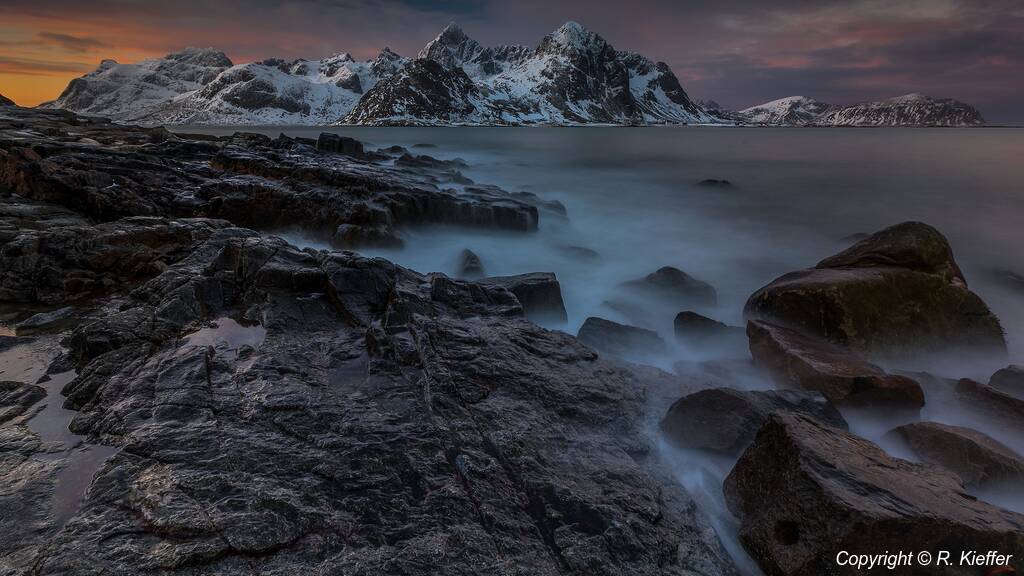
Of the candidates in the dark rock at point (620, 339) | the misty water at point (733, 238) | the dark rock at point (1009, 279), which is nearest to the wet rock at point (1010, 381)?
the misty water at point (733, 238)

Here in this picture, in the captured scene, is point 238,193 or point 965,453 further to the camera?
point 238,193

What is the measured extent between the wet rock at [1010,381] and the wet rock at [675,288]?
200 inches

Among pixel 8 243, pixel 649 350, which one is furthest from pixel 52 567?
pixel 8 243

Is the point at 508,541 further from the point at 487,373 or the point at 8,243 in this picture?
the point at 8,243

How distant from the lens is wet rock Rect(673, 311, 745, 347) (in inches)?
352

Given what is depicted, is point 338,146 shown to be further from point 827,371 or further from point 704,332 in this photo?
point 827,371

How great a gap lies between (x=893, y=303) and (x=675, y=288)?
4.57m

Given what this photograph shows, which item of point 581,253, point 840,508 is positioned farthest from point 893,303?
point 581,253

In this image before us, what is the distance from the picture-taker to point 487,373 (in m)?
5.71

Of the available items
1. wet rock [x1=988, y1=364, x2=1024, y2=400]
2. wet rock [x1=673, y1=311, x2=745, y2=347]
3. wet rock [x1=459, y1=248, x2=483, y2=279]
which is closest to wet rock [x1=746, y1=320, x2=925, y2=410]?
wet rock [x1=673, y1=311, x2=745, y2=347]

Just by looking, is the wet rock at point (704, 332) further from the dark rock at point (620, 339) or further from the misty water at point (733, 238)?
the dark rock at point (620, 339)

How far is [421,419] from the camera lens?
4.74 metres

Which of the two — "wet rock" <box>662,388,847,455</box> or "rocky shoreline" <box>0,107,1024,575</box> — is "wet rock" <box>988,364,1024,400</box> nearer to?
"rocky shoreline" <box>0,107,1024,575</box>

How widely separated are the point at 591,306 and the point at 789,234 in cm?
1118
